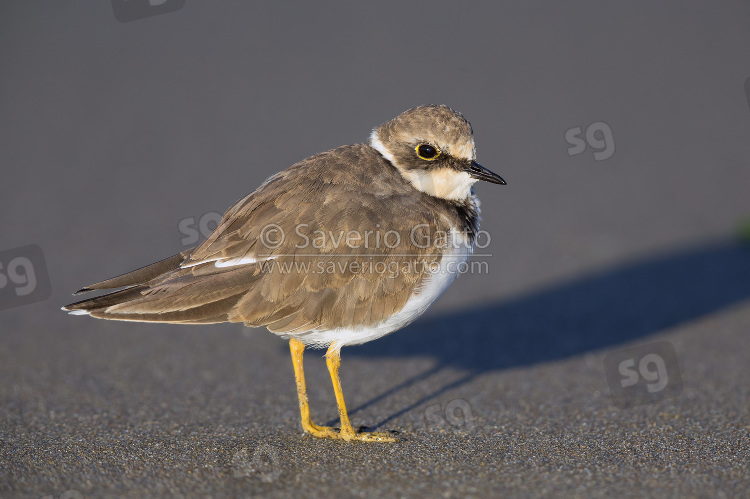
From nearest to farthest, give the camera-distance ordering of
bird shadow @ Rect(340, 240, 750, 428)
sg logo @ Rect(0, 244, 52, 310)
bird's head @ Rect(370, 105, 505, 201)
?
bird's head @ Rect(370, 105, 505, 201) < bird shadow @ Rect(340, 240, 750, 428) < sg logo @ Rect(0, 244, 52, 310)

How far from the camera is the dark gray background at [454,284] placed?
4.77 metres

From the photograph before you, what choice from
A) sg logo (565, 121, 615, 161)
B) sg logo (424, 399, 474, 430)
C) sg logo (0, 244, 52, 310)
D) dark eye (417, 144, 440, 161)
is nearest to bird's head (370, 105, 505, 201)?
dark eye (417, 144, 440, 161)

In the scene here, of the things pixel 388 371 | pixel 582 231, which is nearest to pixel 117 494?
pixel 388 371

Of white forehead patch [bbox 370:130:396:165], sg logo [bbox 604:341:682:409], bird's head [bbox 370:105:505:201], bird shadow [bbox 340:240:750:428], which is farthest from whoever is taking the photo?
bird shadow [bbox 340:240:750:428]

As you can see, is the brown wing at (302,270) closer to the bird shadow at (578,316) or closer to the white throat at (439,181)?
the white throat at (439,181)

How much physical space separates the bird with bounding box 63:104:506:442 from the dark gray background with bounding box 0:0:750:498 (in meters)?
0.81

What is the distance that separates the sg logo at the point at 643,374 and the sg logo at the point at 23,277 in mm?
5289

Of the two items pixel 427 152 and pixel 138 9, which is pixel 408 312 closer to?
pixel 427 152

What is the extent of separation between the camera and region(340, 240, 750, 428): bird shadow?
7.00 m

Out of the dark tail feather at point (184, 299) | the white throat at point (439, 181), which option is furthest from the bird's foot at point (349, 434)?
the white throat at point (439, 181)

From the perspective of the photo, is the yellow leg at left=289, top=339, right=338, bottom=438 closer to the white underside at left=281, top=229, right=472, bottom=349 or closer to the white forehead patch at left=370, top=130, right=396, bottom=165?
the white underside at left=281, top=229, right=472, bottom=349

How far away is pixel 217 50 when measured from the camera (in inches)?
460

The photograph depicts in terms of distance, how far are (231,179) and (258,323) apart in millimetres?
4696

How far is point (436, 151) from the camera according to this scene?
546 cm
